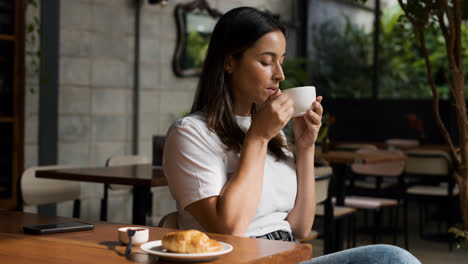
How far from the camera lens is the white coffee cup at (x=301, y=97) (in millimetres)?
1616

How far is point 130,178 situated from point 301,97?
1615 mm

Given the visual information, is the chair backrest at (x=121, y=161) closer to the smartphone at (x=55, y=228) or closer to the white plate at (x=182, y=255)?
the smartphone at (x=55, y=228)

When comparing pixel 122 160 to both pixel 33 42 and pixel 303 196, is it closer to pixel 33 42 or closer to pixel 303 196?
pixel 33 42

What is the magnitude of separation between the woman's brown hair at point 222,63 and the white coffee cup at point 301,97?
0.20 meters

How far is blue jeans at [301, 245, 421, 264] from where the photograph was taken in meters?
1.04

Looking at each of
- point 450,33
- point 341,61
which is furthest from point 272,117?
point 341,61

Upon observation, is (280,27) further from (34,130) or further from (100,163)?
(100,163)

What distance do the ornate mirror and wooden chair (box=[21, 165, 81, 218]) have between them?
2919 millimetres

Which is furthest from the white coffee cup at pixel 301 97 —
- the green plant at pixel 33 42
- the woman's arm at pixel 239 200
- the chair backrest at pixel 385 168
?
the green plant at pixel 33 42

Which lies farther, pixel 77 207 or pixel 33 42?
pixel 33 42

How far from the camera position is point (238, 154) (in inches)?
67.9

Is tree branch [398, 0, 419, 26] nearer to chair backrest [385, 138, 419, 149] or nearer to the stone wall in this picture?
the stone wall

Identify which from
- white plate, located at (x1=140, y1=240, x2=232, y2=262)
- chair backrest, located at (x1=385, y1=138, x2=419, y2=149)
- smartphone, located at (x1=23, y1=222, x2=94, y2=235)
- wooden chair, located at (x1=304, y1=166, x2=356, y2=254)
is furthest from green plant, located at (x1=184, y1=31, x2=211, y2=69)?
white plate, located at (x1=140, y1=240, x2=232, y2=262)

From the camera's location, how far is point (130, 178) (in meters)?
3.04
